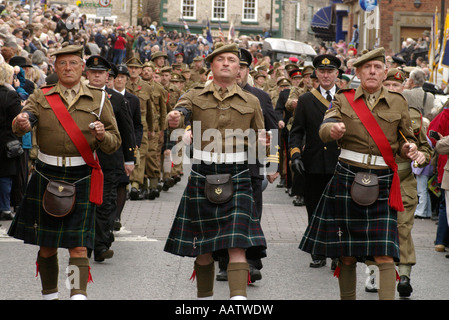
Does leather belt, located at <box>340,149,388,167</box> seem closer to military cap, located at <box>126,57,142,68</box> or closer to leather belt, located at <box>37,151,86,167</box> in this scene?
leather belt, located at <box>37,151,86,167</box>

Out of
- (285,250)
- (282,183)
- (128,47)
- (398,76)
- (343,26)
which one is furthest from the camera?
(343,26)

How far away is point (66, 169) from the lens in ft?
20.4

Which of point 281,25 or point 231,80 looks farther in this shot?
point 281,25

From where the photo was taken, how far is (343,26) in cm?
5678

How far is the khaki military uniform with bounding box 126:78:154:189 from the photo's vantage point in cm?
1323

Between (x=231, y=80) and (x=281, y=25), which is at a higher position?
(x=281, y=25)

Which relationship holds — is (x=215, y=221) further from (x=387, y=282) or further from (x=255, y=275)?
(x=255, y=275)

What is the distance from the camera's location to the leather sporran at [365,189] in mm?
6129

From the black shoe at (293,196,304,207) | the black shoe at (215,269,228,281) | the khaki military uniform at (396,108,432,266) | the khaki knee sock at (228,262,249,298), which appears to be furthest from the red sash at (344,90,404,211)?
the black shoe at (293,196,304,207)

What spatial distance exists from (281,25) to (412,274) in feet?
218

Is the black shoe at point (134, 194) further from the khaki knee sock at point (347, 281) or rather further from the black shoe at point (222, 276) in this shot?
the khaki knee sock at point (347, 281)

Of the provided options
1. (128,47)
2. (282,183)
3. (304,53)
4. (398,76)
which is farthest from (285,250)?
(304,53)

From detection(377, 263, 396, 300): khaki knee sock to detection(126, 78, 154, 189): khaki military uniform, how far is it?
7.47 m

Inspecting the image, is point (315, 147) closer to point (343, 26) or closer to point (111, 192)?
point (111, 192)
